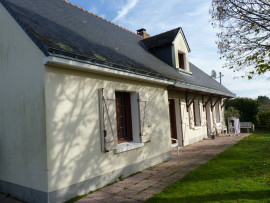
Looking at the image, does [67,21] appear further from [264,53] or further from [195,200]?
[195,200]

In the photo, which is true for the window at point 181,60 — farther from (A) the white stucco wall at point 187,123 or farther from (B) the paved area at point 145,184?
(B) the paved area at point 145,184

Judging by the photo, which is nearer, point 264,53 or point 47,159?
point 47,159

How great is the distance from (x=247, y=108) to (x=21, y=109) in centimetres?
1926

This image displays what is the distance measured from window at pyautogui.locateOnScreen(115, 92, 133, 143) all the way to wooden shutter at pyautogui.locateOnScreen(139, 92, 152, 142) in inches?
16.0

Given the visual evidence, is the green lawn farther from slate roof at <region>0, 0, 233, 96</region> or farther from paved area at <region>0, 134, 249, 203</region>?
slate roof at <region>0, 0, 233, 96</region>

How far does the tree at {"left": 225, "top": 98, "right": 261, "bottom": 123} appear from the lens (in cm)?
1872

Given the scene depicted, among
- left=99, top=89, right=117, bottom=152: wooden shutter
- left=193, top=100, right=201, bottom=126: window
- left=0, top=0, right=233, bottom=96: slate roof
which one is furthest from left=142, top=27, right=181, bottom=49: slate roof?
left=99, top=89, right=117, bottom=152: wooden shutter

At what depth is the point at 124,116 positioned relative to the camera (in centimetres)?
659

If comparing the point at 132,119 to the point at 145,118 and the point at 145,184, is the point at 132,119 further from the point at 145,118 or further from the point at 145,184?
the point at 145,184

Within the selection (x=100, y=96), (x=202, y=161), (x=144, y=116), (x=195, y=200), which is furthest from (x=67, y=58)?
(x=202, y=161)

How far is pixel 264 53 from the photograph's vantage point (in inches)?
210

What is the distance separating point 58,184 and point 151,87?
4320mm

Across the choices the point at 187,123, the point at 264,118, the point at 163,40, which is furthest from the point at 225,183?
the point at 264,118

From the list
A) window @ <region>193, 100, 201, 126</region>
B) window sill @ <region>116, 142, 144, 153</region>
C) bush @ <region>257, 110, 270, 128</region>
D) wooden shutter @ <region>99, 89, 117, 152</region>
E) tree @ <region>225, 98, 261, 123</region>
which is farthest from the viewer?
tree @ <region>225, 98, 261, 123</region>
